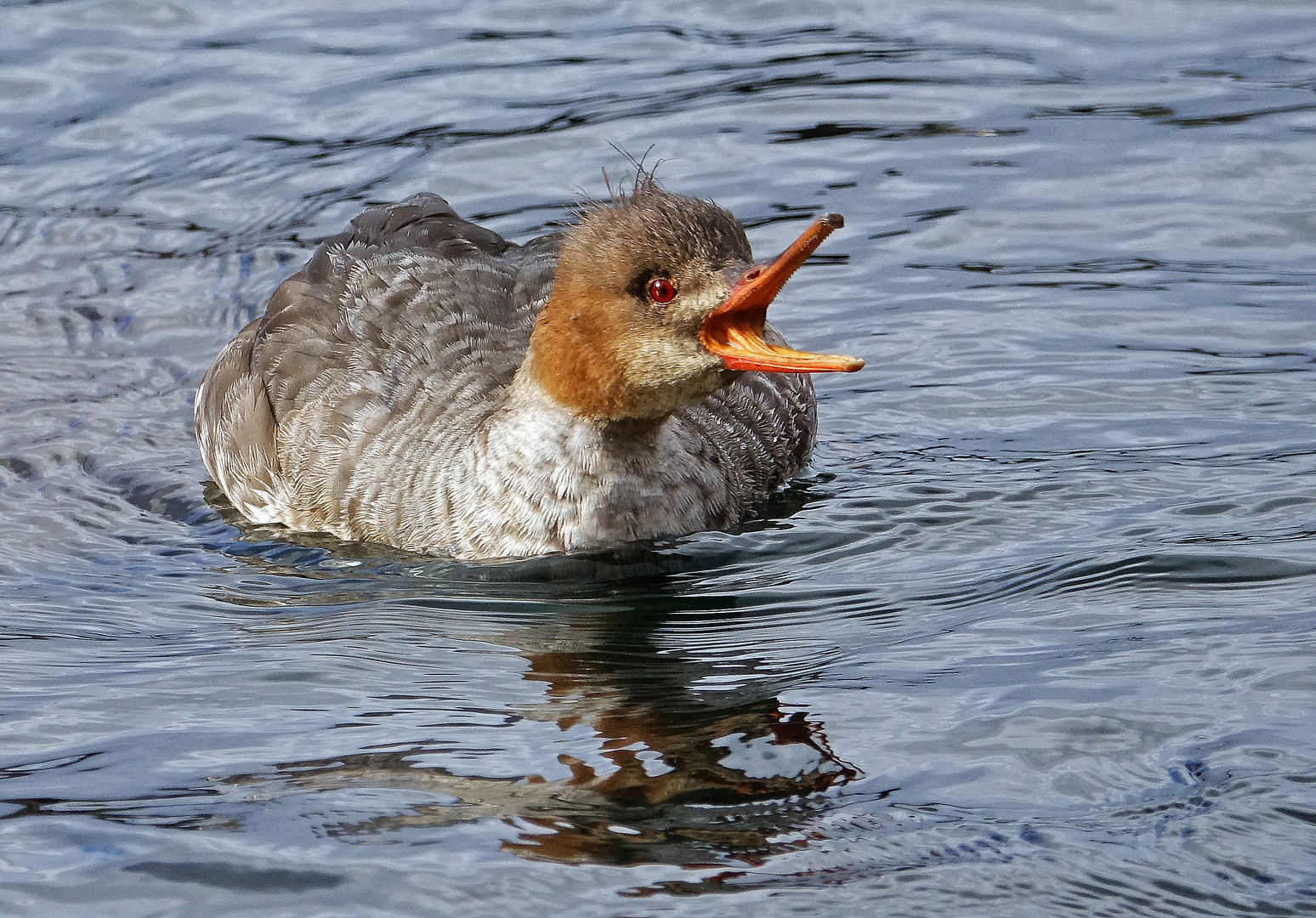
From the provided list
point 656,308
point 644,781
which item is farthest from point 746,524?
point 644,781

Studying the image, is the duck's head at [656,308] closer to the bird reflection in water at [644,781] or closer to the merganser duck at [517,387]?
the merganser duck at [517,387]

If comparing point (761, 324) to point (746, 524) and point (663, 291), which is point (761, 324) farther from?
point (746, 524)

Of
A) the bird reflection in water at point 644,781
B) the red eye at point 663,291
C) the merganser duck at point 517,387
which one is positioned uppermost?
the red eye at point 663,291

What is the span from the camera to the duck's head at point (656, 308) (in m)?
6.50

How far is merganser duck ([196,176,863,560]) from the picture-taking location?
6656mm

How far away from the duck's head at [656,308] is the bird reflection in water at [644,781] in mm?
1215

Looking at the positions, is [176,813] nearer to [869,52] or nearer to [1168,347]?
[1168,347]

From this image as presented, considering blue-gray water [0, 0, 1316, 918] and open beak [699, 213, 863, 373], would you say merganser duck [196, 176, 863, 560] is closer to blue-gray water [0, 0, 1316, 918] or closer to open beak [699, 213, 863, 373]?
open beak [699, 213, 863, 373]

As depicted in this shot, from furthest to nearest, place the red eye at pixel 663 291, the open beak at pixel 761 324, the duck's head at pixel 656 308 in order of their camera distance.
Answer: the red eye at pixel 663 291 < the duck's head at pixel 656 308 < the open beak at pixel 761 324

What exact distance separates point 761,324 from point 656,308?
41 centimetres

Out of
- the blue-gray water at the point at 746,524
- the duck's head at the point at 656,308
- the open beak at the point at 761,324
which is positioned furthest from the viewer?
the duck's head at the point at 656,308

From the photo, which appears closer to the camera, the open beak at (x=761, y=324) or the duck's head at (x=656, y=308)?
the open beak at (x=761, y=324)

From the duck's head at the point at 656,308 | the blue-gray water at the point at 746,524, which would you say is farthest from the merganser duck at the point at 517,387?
the blue-gray water at the point at 746,524

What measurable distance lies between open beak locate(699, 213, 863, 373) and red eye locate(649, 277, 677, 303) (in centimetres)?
18
